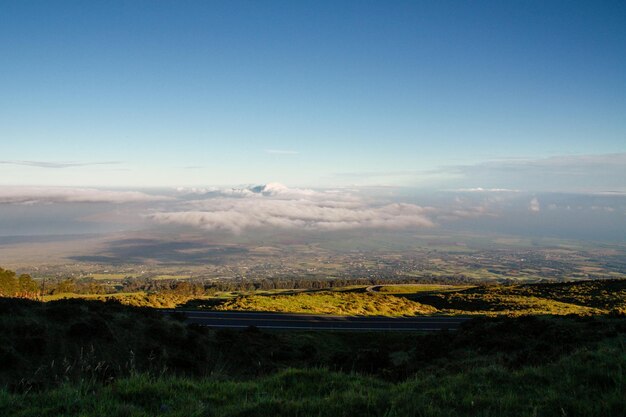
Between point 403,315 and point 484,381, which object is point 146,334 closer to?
point 484,381

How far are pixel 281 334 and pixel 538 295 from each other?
154 feet

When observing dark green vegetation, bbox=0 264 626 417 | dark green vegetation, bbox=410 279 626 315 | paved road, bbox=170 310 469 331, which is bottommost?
dark green vegetation, bbox=410 279 626 315

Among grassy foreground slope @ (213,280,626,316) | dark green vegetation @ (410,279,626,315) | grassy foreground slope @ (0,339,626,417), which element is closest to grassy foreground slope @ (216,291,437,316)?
grassy foreground slope @ (213,280,626,316)

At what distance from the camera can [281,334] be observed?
2775 cm

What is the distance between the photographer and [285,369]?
994 centimetres

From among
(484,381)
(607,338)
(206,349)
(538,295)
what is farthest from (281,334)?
(538,295)

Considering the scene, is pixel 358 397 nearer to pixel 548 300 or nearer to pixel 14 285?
pixel 548 300

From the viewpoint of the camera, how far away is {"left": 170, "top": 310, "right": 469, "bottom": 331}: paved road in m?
32.8

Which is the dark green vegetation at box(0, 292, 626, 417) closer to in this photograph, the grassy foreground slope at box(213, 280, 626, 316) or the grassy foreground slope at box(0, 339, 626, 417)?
the grassy foreground slope at box(0, 339, 626, 417)

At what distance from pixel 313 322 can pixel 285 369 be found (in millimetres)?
26104

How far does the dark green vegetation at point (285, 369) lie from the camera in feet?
20.2

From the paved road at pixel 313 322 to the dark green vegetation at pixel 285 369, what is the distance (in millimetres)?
4052

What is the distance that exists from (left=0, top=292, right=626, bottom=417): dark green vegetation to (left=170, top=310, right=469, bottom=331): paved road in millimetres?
4052

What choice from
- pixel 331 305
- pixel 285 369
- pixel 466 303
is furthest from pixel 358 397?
pixel 466 303
